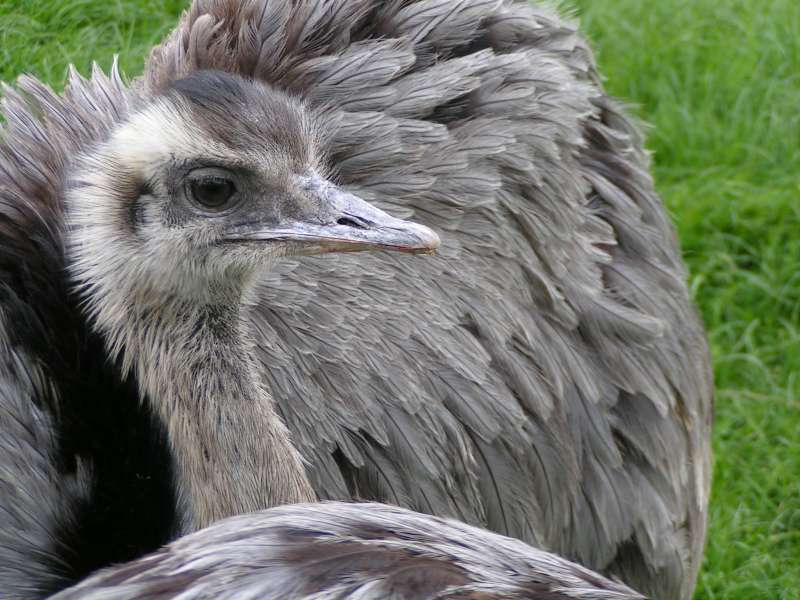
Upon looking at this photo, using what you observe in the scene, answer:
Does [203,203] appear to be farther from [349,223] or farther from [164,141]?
[349,223]

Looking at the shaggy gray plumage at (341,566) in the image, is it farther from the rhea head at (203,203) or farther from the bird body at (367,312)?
the rhea head at (203,203)

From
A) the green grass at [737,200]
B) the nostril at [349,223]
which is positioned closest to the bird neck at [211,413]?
the nostril at [349,223]

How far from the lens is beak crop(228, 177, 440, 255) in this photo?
2.86 meters

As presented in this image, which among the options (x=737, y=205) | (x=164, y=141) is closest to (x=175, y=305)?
(x=164, y=141)

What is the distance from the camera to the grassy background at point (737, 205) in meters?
4.62

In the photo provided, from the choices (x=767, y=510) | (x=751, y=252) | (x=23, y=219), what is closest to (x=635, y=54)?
(x=751, y=252)

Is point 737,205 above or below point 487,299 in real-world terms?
below

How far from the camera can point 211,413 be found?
2.86m

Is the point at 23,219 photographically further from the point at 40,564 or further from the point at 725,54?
the point at 725,54

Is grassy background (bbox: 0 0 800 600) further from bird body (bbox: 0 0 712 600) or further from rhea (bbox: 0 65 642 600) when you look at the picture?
rhea (bbox: 0 65 642 600)

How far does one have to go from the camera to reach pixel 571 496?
3.62 meters

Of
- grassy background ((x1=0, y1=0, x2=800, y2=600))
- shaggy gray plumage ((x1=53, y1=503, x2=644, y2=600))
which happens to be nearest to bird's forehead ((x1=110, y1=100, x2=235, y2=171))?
shaggy gray plumage ((x1=53, y1=503, x2=644, y2=600))

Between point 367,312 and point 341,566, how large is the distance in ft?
3.28

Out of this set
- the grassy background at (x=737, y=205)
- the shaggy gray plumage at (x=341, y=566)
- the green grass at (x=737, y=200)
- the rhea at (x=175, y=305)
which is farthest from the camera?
the green grass at (x=737, y=200)
